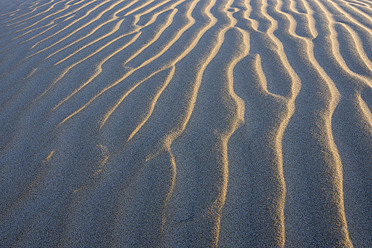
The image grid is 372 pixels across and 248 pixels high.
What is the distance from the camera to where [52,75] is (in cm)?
185

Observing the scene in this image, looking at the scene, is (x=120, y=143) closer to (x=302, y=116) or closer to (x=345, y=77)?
(x=302, y=116)

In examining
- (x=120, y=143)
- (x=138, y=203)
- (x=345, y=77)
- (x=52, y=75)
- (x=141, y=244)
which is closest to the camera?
(x=141, y=244)

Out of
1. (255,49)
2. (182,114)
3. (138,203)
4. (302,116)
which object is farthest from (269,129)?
(255,49)

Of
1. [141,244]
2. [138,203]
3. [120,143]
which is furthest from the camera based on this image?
[120,143]

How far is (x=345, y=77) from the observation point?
64.1 inches

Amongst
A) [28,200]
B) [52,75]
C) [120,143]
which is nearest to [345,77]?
[120,143]

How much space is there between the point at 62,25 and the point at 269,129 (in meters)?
2.72

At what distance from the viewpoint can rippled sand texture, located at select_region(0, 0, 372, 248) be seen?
92 cm

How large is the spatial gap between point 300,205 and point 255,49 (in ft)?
4.72

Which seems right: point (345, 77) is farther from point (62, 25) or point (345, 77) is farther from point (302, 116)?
point (62, 25)

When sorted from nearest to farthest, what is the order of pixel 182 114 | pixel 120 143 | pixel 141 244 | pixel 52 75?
pixel 141 244 < pixel 120 143 < pixel 182 114 < pixel 52 75

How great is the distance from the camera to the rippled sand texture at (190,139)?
0.92m

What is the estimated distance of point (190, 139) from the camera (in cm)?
125

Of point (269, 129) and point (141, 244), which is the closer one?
point (141, 244)
